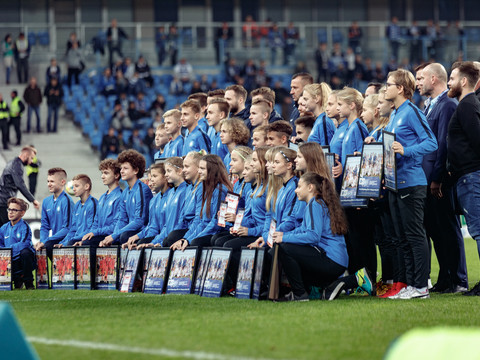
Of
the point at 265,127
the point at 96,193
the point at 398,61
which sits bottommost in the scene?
the point at 96,193

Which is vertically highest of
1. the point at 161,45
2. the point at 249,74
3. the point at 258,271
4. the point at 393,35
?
the point at 393,35

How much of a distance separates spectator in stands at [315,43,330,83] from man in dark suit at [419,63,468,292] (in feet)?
69.2

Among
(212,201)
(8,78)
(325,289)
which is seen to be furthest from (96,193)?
(325,289)

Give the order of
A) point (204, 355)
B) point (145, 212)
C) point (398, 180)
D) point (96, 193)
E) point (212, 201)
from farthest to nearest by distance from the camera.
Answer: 1. point (96, 193)
2. point (145, 212)
3. point (212, 201)
4. point (398, 180)
5. point (204, 355)

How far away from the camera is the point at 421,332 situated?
12.5 feet

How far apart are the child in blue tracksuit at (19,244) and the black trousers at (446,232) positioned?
5.18 meters

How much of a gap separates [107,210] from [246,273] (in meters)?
3.63

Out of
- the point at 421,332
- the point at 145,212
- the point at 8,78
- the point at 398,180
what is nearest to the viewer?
the point at 421,332

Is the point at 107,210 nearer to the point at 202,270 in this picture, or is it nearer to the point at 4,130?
the point at 202,270

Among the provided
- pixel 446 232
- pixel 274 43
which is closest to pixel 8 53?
pixel 274 43

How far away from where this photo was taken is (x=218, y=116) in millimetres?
11258

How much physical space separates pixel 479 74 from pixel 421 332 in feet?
18.1

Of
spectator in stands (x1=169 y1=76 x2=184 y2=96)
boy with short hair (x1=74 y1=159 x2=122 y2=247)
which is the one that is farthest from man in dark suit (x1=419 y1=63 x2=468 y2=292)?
spectator in stands (x1=169 y1=76 x2=184 y2=96)

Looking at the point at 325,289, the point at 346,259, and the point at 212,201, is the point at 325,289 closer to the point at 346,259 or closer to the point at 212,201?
the point at 346,259
